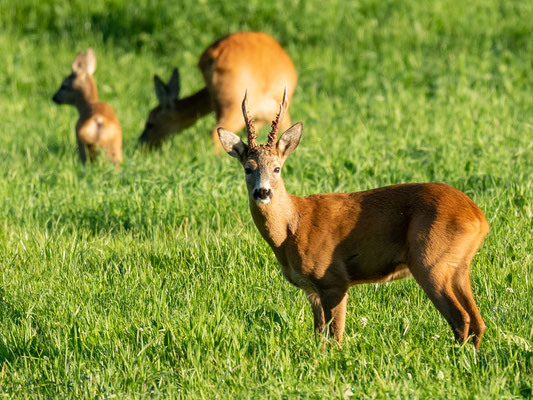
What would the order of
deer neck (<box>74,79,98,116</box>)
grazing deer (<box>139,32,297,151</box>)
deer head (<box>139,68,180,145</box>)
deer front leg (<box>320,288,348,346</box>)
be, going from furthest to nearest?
deer head (<box>139,68,180,145</box>)
deer neck (<box>74,79,98,116</box>)
grazing deer (<box>139,32,297,151</box>)
deer front leg (<box>320,288,348,346</box>)

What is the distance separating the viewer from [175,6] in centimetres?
1327

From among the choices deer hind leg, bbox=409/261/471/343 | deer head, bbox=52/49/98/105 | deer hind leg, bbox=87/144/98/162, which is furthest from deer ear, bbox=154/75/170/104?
deer hind leg, bbox=409/261/471/343

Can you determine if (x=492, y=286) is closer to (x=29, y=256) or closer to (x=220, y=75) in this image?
(x=29, y=256)

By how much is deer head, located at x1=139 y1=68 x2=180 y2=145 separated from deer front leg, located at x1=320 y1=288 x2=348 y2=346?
546cm

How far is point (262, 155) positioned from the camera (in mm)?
4730

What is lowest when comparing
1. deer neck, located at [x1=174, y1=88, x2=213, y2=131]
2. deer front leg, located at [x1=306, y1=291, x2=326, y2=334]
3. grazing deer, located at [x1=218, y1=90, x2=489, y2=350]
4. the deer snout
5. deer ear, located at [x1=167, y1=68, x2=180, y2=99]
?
deer front leg, located at [x1=306, y1=291, x2=326, y2=334]

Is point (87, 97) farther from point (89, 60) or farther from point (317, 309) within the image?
point (317, 309)

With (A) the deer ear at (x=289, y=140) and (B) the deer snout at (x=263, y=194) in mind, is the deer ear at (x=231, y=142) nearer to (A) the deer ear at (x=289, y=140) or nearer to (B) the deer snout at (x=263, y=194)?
(A) the deer ear at (x=289, y=140)

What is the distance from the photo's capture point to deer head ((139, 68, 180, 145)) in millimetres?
9797

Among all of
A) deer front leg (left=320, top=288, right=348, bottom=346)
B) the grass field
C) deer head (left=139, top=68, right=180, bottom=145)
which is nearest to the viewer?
the grass field

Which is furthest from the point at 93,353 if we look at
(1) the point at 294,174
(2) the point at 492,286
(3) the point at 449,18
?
(3) the point at 449,18

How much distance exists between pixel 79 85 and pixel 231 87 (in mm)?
1841

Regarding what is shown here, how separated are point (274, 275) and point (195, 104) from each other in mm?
4970

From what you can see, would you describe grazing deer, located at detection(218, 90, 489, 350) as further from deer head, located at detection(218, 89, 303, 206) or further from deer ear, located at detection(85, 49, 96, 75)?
deer ear, located at detection(85, 49, 96, 75)
